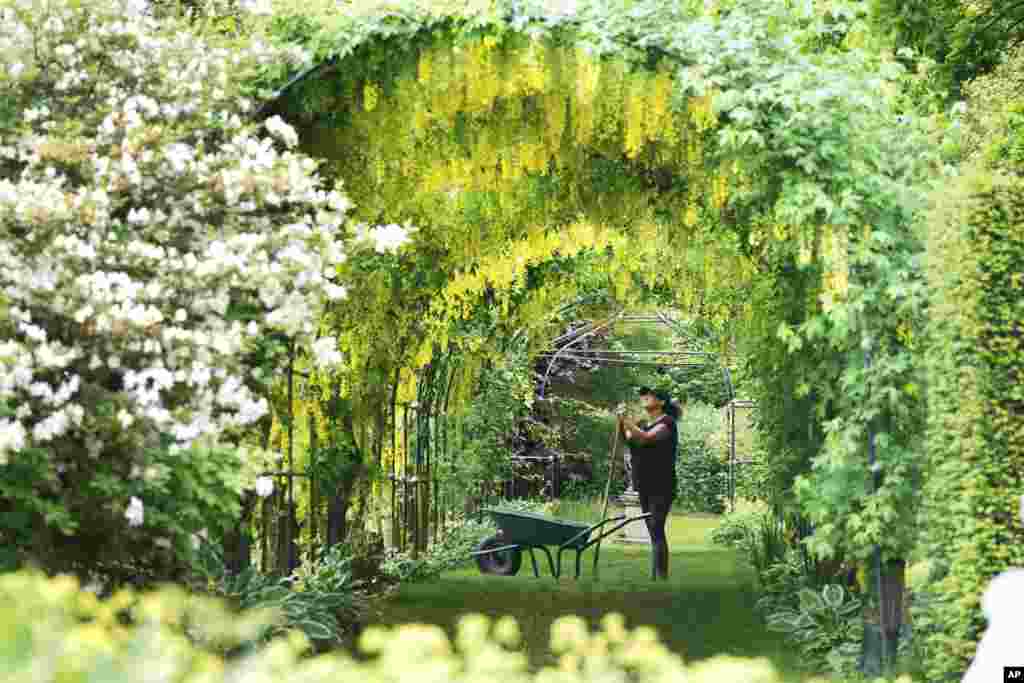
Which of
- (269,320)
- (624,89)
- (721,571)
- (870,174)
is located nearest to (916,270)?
(870,174)

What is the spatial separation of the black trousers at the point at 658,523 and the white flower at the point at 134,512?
547 cm

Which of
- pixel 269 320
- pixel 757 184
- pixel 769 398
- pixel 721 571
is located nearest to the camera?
pixel 269 320

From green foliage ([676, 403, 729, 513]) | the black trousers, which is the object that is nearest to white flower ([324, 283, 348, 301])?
the black trousers

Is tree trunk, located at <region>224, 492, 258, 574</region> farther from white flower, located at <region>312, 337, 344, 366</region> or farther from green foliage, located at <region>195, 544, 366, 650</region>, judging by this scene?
white flower, located at <region>312, 337, 344, 366</region>

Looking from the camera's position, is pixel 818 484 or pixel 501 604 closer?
pixel 818 484

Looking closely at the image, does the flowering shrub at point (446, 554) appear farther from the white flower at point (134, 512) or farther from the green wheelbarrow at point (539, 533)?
the white flower at point (134, 512)

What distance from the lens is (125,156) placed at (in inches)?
191

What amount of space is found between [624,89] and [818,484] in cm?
175

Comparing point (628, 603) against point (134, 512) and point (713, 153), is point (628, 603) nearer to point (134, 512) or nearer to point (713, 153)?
point (713, 153)

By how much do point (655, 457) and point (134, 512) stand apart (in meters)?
5.75

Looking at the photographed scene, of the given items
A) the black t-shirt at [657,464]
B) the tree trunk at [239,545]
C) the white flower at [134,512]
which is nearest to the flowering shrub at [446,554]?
the black t-shirt at [657,464]

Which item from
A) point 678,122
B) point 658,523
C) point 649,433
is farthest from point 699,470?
point 678,122

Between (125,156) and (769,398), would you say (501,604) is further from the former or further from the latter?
(125,156)

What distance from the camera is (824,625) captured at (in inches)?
258
